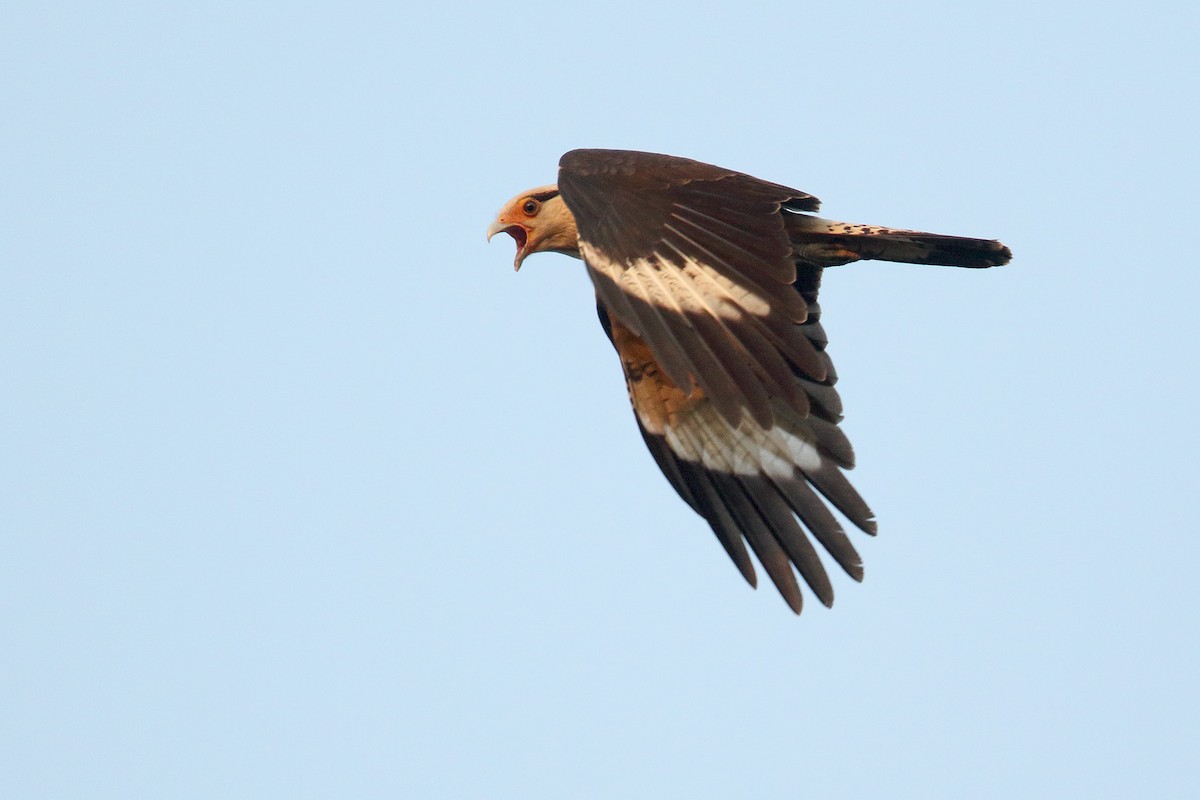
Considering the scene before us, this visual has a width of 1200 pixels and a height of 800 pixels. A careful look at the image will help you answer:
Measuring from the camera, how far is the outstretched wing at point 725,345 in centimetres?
601

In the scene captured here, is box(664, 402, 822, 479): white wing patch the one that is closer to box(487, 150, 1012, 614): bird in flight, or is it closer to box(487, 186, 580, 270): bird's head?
box(487, 150, 1012, 614): bird in flight

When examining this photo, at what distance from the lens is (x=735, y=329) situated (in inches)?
240

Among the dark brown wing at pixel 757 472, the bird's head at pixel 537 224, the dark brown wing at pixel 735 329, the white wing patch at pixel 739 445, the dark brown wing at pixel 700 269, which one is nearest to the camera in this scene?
the dark brown wing at pixel 700 269

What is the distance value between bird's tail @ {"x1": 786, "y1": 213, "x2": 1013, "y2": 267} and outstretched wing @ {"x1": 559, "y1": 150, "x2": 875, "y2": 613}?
12cm

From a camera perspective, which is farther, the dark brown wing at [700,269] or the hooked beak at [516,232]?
the hooked beak at [516,232]

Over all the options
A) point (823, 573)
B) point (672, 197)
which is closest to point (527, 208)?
point (672, 197)

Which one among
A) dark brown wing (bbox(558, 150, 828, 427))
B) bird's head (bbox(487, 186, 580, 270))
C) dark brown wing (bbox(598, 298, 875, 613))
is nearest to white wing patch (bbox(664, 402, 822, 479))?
dark brown wing (bbox(598, 298, 875, 613))

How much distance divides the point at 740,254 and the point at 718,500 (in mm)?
1376

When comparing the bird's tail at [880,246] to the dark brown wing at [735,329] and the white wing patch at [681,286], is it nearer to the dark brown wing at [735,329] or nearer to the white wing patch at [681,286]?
the dark brown wing at [735,329]

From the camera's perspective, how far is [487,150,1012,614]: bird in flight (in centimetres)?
603

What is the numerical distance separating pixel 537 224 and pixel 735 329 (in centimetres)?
322

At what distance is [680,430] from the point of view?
25.0 ft

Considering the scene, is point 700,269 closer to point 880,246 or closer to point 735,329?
point 735,329

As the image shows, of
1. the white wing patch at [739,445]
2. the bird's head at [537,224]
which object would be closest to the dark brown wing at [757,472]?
the white wing patch at [739,445]
